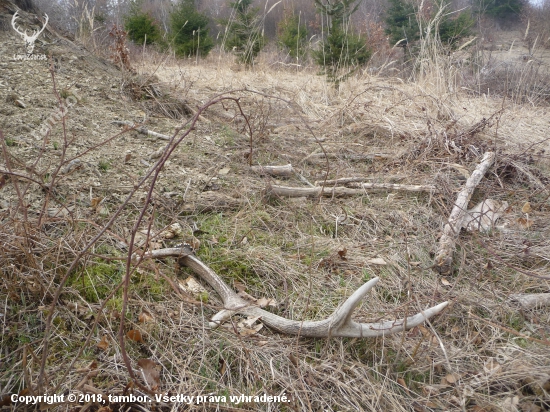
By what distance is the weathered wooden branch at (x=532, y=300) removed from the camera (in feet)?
5.94

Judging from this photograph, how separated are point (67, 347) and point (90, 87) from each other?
8.74 ft

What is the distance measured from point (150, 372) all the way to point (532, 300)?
1782 millimetres

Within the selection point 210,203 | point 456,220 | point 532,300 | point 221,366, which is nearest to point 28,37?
point 210,203

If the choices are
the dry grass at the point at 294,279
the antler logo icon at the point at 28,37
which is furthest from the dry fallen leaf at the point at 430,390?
the antler logo icon at the point at 28,37

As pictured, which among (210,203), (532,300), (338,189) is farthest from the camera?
(338,189)

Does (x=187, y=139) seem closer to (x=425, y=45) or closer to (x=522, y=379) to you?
(x=522, y=379)

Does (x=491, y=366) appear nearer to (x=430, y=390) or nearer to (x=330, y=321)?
(x=430, y=390)

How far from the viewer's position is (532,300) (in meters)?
1.82

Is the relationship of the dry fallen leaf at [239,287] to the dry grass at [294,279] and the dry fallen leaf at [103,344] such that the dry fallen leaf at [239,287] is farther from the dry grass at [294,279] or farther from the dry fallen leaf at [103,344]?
the dry fallen leaf at [103,344]

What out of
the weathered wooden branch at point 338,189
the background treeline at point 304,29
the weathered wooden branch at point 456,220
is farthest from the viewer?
the background treeline at point 304,29

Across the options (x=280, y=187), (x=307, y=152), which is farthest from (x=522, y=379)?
(x=307, y=152)

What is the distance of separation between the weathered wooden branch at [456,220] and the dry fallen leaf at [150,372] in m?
1.55

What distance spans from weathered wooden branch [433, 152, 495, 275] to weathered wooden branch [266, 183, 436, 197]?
0.75ft

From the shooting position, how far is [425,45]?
4.82m
